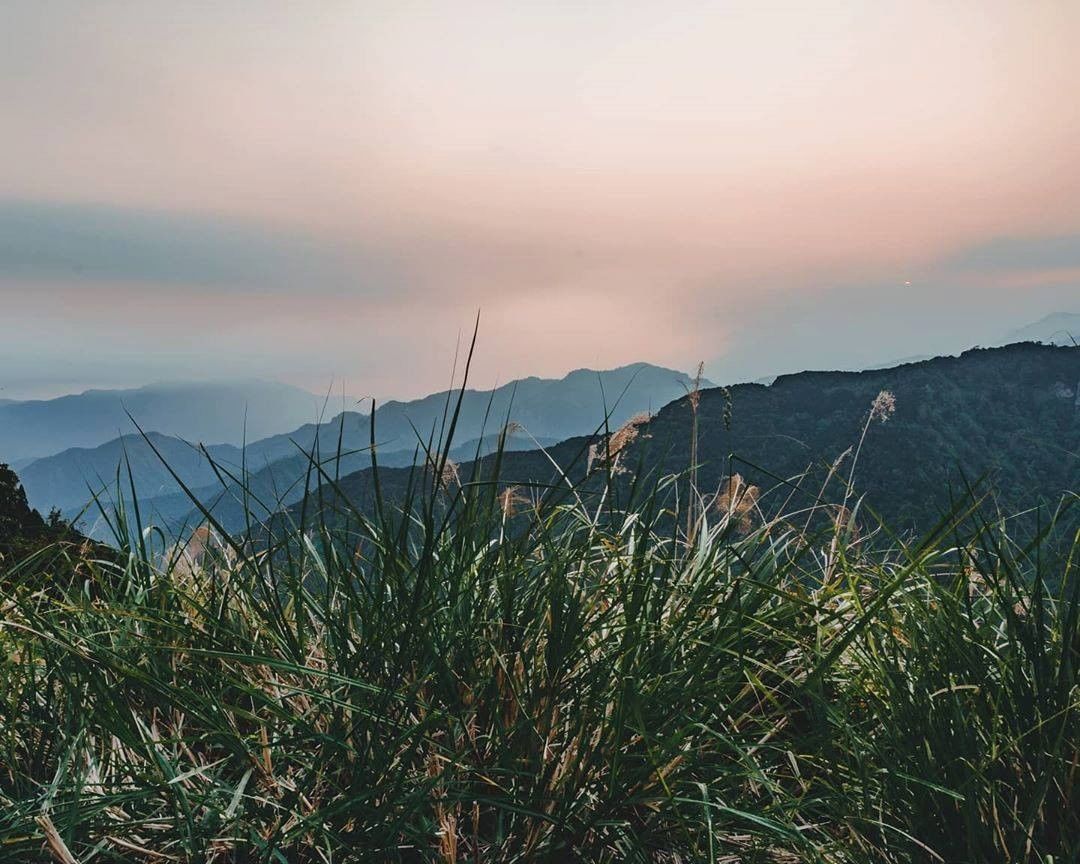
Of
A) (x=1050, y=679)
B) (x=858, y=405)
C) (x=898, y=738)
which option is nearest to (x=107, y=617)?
(x=898, y=738)

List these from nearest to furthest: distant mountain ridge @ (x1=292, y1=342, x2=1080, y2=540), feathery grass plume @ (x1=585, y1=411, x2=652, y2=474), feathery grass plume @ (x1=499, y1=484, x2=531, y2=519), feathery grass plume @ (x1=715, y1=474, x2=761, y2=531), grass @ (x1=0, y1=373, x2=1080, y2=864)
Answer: grass @ (x1=0, y1=373, x2=1080, y2=864)
feathery grass plume @ (x1=585, y1=411, x2=652, y2=474)
feathery grass plume @ (x1=499, y1=484, x2=531, y2=519)
feathery grass plume @ (x1=715, y1=474, x2=761, y2=531)
distant mountain ridge @ (x1=292, y1=342, x2=1080, y2=540)

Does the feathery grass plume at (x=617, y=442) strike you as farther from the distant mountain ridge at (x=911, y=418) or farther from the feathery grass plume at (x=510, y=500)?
the distant mountain ridge at (x=911, y=418)

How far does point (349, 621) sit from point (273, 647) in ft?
0.85

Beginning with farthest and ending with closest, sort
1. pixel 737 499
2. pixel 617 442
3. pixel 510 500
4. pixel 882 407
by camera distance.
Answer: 1. pixel 882 407
2. pixel 737 499
3. pixel 510 500
4. pixel 617 442

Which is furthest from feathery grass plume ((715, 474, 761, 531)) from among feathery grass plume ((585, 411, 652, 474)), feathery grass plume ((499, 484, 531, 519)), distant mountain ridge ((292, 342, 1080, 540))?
distant mountain ridge ((292, 342, 1080, 540))

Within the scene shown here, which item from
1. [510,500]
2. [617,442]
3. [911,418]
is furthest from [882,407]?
[911,418]

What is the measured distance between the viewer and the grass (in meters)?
2.00

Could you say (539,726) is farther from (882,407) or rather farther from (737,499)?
(882,407)

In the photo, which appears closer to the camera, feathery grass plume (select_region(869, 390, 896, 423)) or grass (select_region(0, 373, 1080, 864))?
grass (select_region(0, 373, 1080, 864))

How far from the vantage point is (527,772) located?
2.02 metres

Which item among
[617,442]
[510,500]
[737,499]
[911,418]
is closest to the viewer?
[617,442]

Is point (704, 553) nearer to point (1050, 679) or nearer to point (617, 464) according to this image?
point (617, 464)

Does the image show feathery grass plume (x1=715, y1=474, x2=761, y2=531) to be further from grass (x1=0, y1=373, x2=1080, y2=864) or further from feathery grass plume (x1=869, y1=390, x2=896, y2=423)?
feathery grass plume (x1=869, y1=390, x2=896, y2=423)

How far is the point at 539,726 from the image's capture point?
7.25ft
